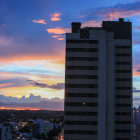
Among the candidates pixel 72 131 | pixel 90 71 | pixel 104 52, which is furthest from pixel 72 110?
pixel 104 52

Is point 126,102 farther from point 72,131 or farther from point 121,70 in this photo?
point 72,131

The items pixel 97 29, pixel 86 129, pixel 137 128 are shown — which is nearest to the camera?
pixel 137 128

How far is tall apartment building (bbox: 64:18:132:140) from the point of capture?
72062mm

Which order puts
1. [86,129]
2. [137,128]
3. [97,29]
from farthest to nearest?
[97,29] < [86,129] < [137,128]

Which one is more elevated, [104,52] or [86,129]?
[104,52]

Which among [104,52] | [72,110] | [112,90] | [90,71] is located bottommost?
[72,110]

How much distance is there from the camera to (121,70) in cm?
7900

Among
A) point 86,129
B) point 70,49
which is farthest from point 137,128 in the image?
point 70,49

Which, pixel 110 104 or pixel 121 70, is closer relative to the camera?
pixel 110 104

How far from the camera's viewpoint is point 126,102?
256 ft

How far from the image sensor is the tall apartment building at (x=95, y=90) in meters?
72.1

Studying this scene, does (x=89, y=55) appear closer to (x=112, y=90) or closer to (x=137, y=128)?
(x=112, y=90)

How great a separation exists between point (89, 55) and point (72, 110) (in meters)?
13.9

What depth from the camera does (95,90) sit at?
73.1 m
